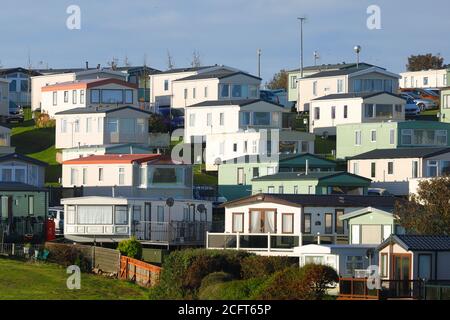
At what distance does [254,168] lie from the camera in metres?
95.6

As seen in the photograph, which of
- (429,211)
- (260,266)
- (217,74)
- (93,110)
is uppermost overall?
(217,74)

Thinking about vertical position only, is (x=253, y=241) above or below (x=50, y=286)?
above

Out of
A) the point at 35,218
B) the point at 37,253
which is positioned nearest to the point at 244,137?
the point at 35,218

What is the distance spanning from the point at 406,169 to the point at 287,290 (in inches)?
1435

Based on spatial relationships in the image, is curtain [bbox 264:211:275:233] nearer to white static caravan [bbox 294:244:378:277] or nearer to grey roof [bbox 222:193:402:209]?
grey roof [bbox 222:193:402:209]

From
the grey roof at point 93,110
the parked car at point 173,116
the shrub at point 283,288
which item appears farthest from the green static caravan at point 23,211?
the parked car at point 173,116

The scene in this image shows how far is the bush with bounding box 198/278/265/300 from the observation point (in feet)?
189

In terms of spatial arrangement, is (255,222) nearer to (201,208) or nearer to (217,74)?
(201,208)

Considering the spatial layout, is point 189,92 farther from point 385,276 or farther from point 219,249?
point 385,276

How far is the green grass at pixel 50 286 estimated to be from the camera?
2414 inches

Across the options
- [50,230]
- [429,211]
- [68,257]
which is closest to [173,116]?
[50,230]

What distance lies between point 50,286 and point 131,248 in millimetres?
10594
